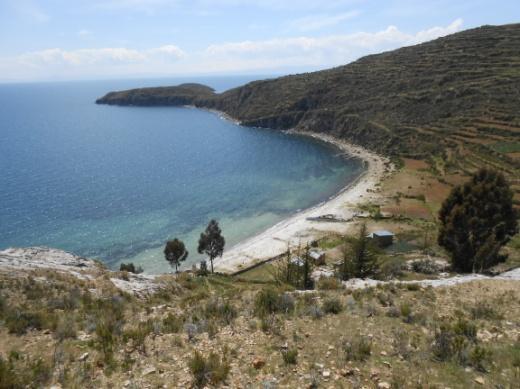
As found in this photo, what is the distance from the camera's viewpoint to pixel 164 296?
69.5 ft

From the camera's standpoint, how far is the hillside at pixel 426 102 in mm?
90062

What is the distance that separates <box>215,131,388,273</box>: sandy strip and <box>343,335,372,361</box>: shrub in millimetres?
29816

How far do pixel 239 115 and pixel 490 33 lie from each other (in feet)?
394

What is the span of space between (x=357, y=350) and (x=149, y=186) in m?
81.3

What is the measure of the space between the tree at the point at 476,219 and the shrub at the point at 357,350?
25071 millimetres

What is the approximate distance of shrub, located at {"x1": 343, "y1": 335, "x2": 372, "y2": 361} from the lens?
1139 cm

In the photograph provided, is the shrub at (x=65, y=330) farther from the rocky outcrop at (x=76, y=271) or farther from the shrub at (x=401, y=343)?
the shrub at (x=401, y=343)

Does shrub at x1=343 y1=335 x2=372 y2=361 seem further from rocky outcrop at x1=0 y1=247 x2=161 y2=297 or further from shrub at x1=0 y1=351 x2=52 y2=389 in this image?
rocky outcrop at x1=0 y1=247 x2=161 y2=297

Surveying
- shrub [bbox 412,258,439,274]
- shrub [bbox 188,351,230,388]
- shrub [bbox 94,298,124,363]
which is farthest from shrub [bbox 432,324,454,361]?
shrub [bbox 412,258,439,274]

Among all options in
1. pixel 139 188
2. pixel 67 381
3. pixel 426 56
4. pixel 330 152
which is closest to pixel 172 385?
pixel 67 381

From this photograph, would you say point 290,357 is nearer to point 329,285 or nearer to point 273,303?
point 273,303

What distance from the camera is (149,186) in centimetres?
8662

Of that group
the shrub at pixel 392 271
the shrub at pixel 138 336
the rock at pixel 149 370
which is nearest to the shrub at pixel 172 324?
the shrub at pixel 138 336

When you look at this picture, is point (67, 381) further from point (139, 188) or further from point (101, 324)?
point (139, 188)
